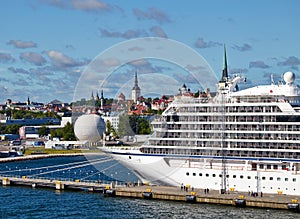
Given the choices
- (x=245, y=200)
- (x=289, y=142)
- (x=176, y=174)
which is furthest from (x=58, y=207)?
(x=289, y=142)

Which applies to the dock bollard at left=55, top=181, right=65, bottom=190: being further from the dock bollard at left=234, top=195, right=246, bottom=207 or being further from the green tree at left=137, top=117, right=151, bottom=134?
the green tree at left=137, top=117, right=151, bottom=134

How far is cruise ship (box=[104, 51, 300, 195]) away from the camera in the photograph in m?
37.6

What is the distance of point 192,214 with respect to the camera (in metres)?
35.4

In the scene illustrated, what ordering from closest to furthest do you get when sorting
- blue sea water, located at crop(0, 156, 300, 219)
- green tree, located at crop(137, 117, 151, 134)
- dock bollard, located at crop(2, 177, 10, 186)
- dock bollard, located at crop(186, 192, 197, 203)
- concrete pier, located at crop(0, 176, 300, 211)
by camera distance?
1. blue sea water, located at crop(0, 156, 300, 219)
2. concrete pier, located at crop(0, 176, 300, 211)
3. dock bollard, located at crop(186, 192, 197, 203)
4. dock bollard, located at crop(2, 177, 10, 186)
5. green tree, located at crop(137, 117, 151, 134)

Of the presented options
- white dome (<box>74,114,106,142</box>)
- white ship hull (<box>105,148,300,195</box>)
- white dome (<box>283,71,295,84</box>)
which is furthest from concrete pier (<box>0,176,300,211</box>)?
white dome (<box>74,114,106,142</box>)

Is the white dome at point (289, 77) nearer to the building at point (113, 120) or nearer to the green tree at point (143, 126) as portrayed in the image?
the green tree at point (143, 126)

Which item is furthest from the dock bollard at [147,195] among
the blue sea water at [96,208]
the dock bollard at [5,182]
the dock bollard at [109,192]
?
the dock bollard at [5,182]

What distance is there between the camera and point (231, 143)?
128 feet

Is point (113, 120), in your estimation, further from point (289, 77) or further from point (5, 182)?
point (289, 77)

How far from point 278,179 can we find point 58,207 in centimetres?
1411

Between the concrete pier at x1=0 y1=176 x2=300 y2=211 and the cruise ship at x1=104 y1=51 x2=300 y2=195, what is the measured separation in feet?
2.72

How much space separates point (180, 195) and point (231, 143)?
15.6ft

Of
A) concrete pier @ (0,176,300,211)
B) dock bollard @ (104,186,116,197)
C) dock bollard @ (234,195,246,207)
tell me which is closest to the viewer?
concrete pier @ (0,176,300,211)

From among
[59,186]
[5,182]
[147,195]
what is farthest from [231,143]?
[5,182]
